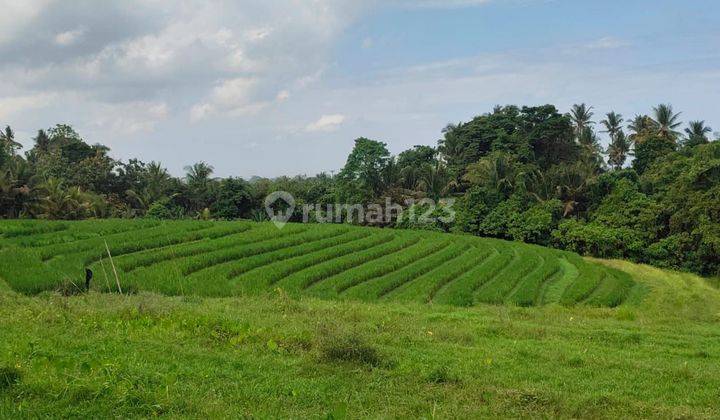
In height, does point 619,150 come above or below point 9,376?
above

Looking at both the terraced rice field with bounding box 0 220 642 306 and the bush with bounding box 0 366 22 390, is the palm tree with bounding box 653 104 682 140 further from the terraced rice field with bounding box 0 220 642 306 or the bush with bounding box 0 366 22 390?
the bush with bounding box 0 366 22 390

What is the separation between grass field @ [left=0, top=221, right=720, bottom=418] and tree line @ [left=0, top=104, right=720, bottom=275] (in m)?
11.0

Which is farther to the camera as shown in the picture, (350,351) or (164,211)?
(164,211)

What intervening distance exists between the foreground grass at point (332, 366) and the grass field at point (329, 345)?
0.03 meters

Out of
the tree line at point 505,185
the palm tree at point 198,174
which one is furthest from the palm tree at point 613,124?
the palm tree at point 198,174

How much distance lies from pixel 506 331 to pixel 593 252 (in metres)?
26.2

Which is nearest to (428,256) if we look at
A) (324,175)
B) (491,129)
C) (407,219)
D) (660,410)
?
(407,219)

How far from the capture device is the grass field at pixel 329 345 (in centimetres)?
624

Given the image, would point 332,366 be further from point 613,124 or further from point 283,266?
point 613,124

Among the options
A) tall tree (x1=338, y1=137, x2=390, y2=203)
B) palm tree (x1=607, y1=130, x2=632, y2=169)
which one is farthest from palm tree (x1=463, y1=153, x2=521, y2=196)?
palm tree (x1=607, y1=130, x2=632, y2=169)

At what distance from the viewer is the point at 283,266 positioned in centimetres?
2227

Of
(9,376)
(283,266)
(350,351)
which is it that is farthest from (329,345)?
(283,266)

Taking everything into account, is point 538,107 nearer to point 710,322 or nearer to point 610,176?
point 610,176

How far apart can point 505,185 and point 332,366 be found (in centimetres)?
3537
